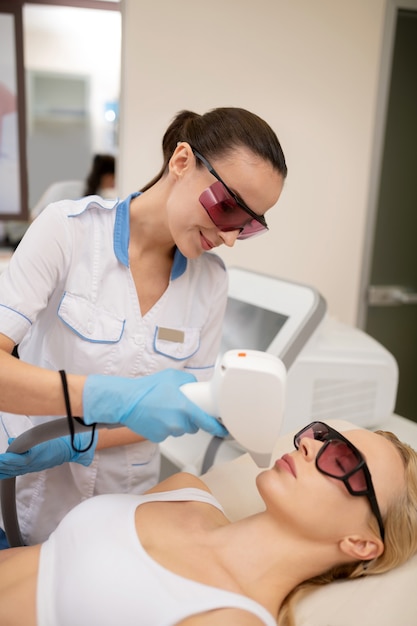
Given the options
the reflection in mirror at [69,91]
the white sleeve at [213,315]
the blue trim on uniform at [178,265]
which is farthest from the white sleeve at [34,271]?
the reflection in mirror at [69,91]

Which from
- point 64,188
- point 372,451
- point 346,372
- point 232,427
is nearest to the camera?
point 232,427

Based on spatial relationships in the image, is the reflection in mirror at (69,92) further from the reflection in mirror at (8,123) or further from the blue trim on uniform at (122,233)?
the blue trim on uniform at (122,233)

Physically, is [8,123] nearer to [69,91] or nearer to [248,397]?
[248,397]

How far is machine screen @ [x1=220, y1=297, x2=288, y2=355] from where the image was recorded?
2.02 metres

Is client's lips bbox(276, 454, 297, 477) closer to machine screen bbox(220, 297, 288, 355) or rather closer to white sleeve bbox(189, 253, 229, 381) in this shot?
white sleeve bbox(189, 253, 229, 381)

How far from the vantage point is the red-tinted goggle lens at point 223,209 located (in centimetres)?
117

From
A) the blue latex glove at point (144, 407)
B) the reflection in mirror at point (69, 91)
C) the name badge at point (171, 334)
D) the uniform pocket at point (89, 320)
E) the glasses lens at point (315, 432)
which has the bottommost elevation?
the glasses lens at point (315, 432)

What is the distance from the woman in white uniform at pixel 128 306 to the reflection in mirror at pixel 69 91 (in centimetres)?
364

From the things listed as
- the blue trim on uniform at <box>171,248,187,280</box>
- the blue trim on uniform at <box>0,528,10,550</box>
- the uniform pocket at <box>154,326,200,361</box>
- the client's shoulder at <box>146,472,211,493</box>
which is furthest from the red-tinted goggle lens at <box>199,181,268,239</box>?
the blue trim on uniform at <box>0,528,10,550</box>

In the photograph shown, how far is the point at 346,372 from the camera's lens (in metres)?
1.94

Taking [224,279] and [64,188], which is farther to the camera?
[64,188]

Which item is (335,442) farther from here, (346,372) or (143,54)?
(143,54)

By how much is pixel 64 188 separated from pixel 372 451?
2.63 meters

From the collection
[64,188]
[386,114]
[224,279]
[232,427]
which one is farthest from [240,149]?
[64,188]
